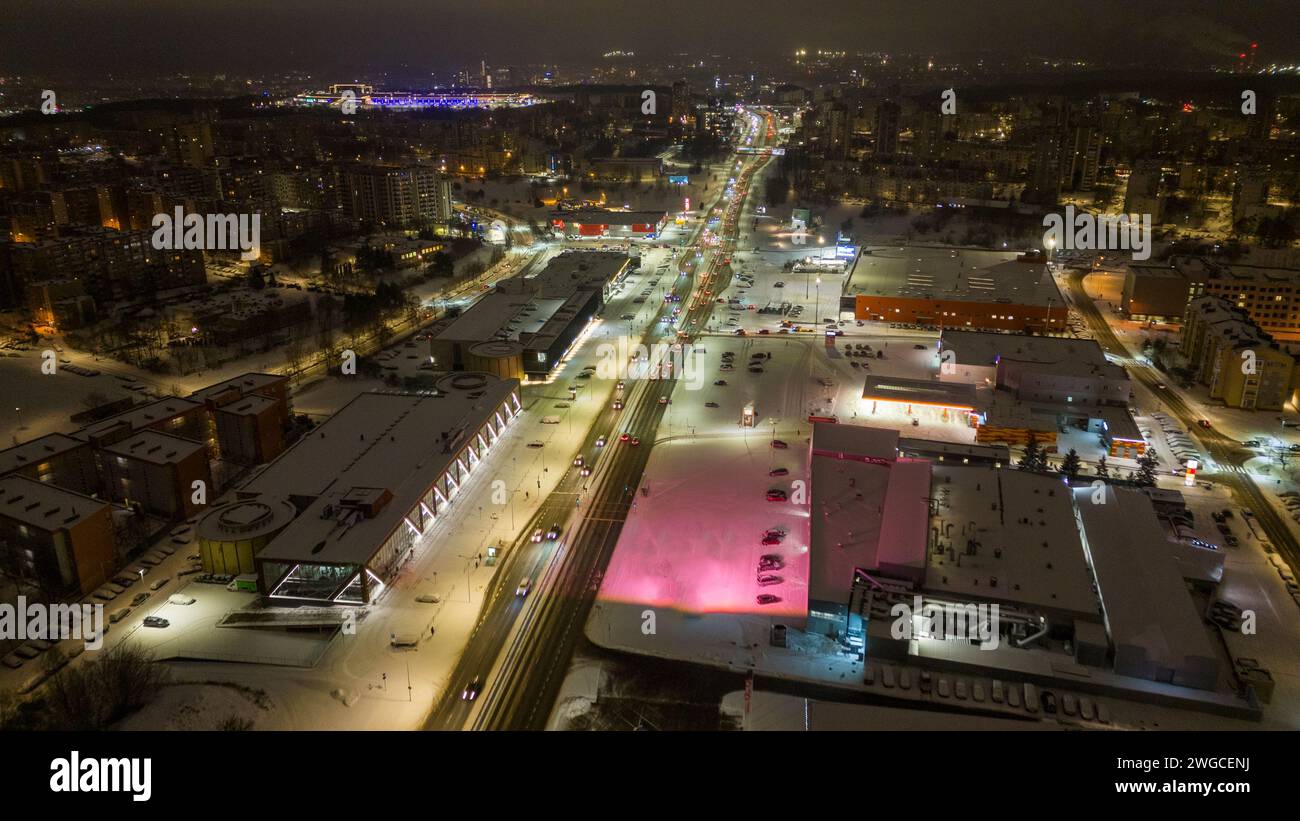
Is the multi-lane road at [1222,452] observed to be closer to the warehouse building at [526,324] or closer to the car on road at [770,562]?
the car on road at [770,562]

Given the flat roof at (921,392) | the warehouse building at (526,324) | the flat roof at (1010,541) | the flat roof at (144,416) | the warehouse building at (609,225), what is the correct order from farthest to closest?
the warehouse building at (609,225), the warehouse building at (526,324), the flat roof at (921,392), the flat roof at (144,416), the flat roof at (1010,541)

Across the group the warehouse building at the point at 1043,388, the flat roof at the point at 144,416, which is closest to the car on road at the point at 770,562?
the warehouse building at the point at 1043,388

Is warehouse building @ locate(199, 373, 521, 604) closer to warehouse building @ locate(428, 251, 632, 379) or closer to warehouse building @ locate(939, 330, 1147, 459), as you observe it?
warehouse building @ locate(428, 251, 632, 379)

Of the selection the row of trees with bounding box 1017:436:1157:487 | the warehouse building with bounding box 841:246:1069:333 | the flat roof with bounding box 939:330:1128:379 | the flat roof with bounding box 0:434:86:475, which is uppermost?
the warehouse building with bounding box 841:246:1069:333

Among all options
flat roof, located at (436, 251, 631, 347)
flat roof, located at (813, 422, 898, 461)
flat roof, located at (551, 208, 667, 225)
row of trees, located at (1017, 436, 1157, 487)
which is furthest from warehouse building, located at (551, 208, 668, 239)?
row of trees, located at (1017, 436, 1157, 487)

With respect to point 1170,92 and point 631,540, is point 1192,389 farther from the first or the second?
point 1170,92
